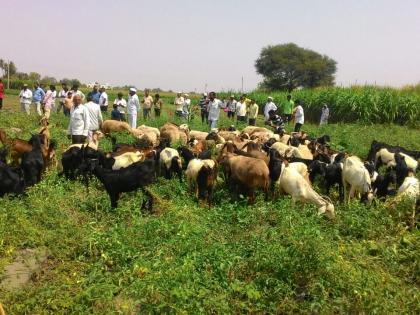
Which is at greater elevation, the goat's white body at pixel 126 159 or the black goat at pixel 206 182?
the goat's white body at pixel 126 159

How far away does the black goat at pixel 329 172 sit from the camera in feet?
30.3

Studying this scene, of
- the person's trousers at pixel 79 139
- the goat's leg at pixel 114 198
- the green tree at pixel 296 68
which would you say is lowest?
the goat's leg at pixel 114 198

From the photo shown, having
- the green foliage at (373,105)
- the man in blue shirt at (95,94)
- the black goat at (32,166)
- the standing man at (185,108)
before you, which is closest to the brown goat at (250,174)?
the black goat at (32,166)

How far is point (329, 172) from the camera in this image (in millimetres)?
9273

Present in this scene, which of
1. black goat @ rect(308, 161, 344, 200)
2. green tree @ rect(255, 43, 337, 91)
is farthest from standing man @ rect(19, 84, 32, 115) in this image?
green tree @ rect(255, 43, 337, 91)

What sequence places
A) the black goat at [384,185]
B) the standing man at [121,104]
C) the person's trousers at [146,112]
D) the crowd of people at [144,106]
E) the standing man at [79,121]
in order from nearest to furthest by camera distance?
1. the black goat at [384,185]
2. the standing man at [79,121]
3. the crowd of people at [144,106]
4. the standing man at [121,104]
5. the person's trousers at [146,112]

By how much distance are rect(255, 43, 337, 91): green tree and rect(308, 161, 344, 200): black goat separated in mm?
46406

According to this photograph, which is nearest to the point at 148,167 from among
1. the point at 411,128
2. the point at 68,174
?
the point at 68,174

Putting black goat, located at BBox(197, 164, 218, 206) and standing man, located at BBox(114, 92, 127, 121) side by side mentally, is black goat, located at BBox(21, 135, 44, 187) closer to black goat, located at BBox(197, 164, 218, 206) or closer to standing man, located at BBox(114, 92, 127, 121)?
black goat, located at BBox(197, 164, 218, 206)

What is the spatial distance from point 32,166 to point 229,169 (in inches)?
152

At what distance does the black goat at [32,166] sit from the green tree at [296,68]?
4787cm

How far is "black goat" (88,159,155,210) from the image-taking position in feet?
25.8

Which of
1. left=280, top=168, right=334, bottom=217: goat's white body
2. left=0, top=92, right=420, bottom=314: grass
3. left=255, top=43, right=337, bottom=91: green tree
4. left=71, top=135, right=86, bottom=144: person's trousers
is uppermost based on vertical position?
left=255, top=43, right=337, bottom=91: green tree

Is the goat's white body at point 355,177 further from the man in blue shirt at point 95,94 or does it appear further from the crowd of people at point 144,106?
the man in blue shirt at point 95,94
